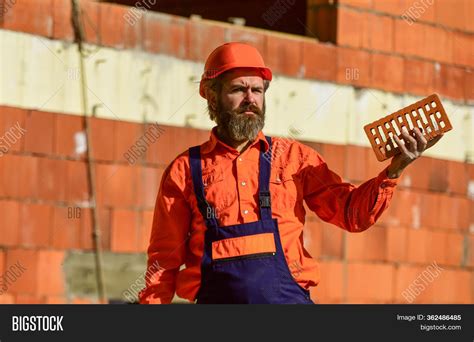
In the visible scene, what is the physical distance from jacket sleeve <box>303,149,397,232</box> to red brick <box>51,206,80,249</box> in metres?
4.62

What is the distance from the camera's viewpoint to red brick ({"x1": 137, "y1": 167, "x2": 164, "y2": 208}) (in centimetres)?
1191

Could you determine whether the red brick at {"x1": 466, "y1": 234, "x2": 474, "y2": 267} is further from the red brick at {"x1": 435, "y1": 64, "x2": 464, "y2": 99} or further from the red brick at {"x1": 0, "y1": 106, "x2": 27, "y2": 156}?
the red brick at {"x1": 0, "y1": 106, "x2": 27, "y2": 156}

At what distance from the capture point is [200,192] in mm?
6770

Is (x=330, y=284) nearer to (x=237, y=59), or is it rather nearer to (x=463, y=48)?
(x=463, y=48)

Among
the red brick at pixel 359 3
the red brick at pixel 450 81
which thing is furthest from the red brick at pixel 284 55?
the red brick at pixel 450 81

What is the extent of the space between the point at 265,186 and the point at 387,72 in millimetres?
7458

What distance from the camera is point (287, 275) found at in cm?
664

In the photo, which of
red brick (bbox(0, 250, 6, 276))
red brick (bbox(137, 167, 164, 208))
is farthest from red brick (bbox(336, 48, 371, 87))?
red brick (bbox(0, 250, 6, 276))

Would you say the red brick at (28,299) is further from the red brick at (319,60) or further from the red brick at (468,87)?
the red brick at (468,87)

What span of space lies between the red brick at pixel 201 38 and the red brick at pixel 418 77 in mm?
2312

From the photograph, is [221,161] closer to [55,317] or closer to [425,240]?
[55,317]

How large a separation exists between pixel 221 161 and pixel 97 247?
4.85 metres

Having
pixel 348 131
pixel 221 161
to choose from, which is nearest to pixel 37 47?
pixel 348 131

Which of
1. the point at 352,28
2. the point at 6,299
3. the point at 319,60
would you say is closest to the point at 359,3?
the point at 352,28
